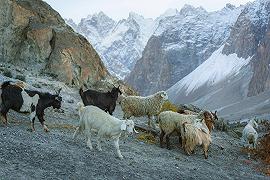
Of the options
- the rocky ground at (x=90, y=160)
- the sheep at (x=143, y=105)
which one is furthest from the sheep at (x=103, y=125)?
the sheep at (x=143, y=105)

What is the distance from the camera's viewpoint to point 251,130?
23.0 metres

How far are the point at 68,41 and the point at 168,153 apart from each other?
70.8 ft

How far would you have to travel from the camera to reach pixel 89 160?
13953mm

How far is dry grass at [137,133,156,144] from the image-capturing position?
1989 centimetres

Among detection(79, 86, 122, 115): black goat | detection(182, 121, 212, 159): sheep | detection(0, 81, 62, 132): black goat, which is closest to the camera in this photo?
detection(0, 81, 62, 132): black goat

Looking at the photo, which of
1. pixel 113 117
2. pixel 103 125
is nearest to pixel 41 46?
pixel 113 117

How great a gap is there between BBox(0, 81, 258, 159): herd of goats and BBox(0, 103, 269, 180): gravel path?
1.81ft

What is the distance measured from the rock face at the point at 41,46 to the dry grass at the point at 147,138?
49.2 ft

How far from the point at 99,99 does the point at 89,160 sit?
7.76 metres

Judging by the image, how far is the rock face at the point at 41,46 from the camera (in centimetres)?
3516

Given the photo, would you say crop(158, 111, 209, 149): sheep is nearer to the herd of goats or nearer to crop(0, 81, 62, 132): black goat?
the herd of goats

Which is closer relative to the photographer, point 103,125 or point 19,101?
point 103,125

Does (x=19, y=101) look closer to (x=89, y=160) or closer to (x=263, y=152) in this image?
(x=89, y=160)

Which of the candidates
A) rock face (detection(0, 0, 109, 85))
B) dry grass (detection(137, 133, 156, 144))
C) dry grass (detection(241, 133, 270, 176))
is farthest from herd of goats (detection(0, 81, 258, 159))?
rock face (detection(0, 0, 109, 85))
